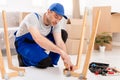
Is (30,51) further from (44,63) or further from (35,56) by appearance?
(44,63)

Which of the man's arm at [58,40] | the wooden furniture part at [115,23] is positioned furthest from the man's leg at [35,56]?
the wooden furniture part at [115,23]

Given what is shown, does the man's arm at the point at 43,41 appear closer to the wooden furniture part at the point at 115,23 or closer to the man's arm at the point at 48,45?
the man's arm at the point at 48,45

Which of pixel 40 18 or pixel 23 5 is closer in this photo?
pixel 40 18

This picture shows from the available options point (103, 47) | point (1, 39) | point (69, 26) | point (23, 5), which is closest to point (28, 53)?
point (1, 39)

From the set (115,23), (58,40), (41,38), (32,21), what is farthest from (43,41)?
(115,23)

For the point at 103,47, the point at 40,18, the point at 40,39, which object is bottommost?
the point at 103,47

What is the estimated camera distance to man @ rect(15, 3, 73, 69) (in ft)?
5.60

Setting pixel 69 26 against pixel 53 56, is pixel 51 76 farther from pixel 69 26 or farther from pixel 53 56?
pixel 69 26

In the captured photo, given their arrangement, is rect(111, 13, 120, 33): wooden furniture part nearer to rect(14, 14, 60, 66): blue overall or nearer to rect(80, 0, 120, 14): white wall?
rect(80, 0, 120, 14): white wall

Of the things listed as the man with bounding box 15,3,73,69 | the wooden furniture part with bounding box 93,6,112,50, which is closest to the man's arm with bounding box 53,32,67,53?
the man with bounding box 15,3,73,69

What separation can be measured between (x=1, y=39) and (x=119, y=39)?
236cm

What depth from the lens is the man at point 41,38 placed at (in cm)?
171

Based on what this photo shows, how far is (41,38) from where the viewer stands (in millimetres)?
1724

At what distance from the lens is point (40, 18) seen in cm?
192
